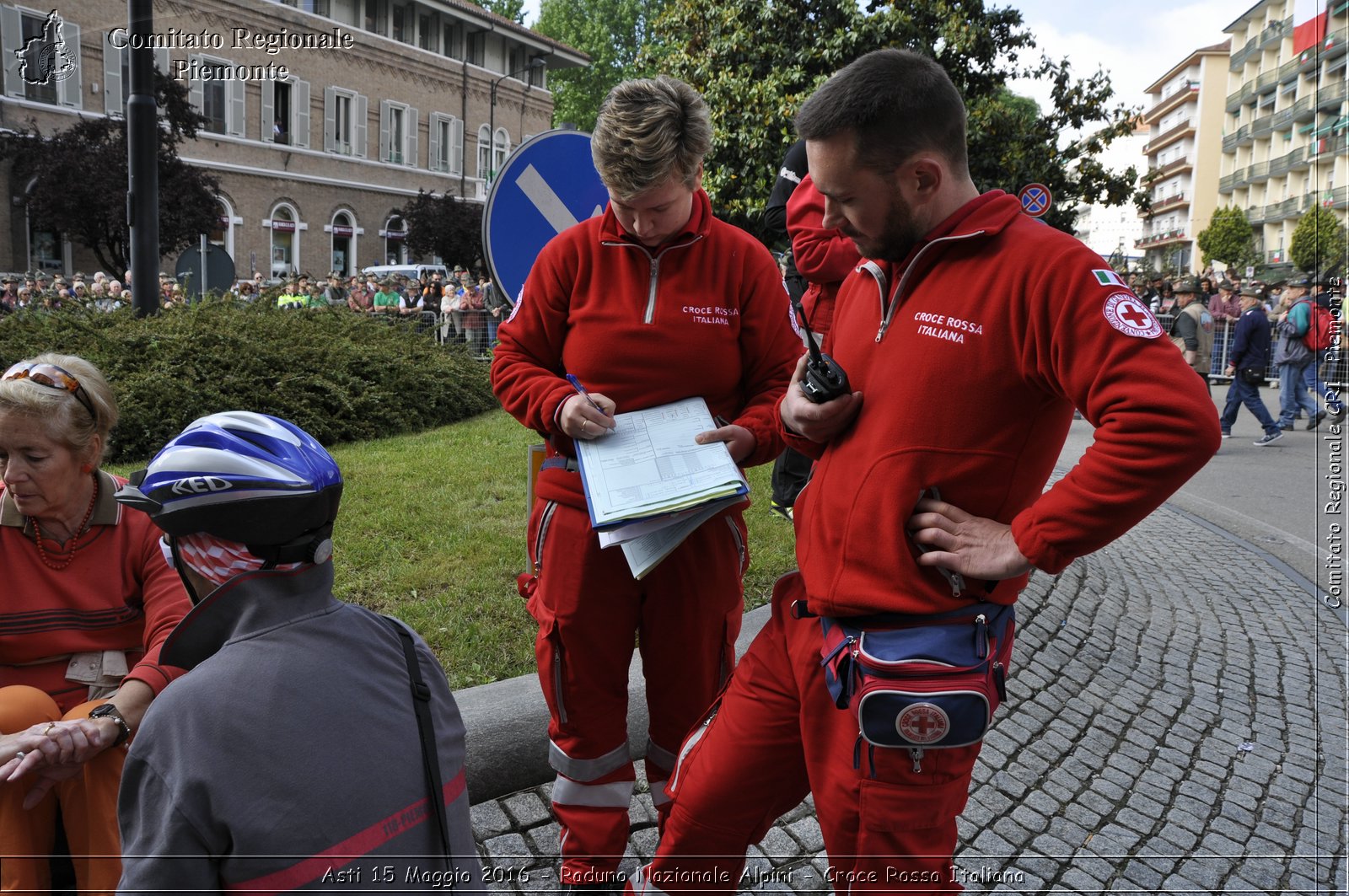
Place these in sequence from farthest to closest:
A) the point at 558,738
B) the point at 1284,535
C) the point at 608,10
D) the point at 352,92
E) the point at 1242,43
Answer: the point at 608,10
the point at 352,92
the point at 1242,43
the point at 1284,535
the point at 558,738

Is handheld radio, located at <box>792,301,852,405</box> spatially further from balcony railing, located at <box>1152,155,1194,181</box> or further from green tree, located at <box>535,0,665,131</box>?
balcony railing, located at <box>1152,155,1194,181</box>

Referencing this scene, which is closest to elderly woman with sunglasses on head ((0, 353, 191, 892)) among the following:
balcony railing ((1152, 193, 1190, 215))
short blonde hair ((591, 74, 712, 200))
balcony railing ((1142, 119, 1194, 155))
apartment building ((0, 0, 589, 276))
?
short blonde hair ((591, 74, 712, 200))

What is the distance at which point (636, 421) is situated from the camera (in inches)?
111

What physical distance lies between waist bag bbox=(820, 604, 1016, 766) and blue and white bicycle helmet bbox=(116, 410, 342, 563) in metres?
1.10

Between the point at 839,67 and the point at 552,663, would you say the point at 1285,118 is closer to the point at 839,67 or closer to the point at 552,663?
the point at 839,67

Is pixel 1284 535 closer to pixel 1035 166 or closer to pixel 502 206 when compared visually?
pixel 502 206

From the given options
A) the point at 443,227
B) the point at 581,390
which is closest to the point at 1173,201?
the point at 443,227

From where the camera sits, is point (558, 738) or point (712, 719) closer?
point (712, 719)

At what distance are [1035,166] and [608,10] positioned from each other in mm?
42924

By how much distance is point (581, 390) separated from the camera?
2793 mm

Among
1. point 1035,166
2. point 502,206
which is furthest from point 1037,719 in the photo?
point 1035,166

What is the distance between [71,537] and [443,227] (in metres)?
42.6

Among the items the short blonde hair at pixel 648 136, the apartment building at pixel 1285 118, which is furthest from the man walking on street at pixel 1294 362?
the short blonde hair at pixel 648 136

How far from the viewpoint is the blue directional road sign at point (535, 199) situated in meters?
4.19
